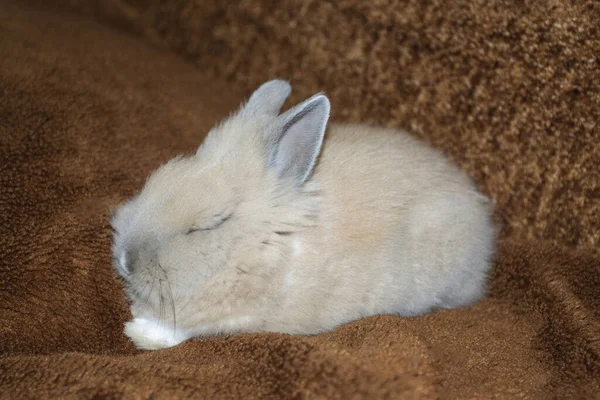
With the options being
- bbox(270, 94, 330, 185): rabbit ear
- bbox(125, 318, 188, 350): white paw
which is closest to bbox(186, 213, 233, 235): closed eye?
bbox(270, 94, 330, 185): rabbit ear

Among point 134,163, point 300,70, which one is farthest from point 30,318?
point 300,70

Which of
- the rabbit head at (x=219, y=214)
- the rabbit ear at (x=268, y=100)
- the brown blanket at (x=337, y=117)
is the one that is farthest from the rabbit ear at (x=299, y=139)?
the brown blanket at (x=337, y=117)

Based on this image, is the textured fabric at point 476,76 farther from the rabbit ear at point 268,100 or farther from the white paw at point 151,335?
the white paw at point 151,335

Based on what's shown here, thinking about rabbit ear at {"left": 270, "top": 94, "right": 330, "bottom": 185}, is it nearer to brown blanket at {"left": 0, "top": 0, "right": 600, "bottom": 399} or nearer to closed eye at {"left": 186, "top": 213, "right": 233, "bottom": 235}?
closed eye at {"left": 186, "top": 213, "right": 233, "bottom": 235}

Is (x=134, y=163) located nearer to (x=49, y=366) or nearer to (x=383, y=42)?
(x=49, y=366)

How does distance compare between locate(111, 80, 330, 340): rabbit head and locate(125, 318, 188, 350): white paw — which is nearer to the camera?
locate(111, 80, 330, 340): rabbit head

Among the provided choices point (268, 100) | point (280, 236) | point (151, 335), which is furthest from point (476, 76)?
point (151, 335)
